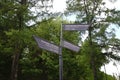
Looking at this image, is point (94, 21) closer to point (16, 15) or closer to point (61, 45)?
point (16, 15)

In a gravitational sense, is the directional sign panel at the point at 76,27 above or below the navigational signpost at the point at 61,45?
above

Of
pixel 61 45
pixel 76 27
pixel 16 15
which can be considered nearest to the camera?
pixel 61 45

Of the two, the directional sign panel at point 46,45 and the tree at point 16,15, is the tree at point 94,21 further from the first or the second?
the directional sign panel at point 46,45

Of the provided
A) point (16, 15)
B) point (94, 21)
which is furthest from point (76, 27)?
point (94, 21)

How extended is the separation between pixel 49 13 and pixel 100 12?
759cm

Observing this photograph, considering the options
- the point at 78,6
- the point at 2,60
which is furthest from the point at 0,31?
the point at 78,6

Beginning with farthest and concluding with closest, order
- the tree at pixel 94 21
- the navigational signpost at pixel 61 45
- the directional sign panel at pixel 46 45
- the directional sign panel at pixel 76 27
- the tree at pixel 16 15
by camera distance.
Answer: the tree at pixel 94 21, the tree at pixel 16 15, the directional sign panel at pixel 76 27, the navigational signpost at pixel 61 45, the directional sign panel at pixel 46 45

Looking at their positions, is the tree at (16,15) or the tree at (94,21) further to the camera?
Answer: the tree at (94,21)

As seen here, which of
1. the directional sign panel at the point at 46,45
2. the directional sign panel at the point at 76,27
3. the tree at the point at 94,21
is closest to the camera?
the directional sign panel at the point at 46,45

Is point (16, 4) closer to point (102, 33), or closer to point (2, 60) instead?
point (102, 33)

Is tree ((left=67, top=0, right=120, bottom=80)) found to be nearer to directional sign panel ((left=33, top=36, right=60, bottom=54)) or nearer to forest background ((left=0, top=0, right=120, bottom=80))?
forest background ((left=0, top=0, right=120, bottom=80))

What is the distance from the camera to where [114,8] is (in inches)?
946

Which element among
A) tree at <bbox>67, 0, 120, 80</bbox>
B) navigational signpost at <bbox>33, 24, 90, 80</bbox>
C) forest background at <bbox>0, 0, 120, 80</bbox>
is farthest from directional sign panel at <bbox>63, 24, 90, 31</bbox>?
tree at <bbox>67, 0, 120, 80</bbox>

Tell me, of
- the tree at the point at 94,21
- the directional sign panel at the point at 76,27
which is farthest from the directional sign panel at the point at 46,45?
the tree at the point at 94,21
